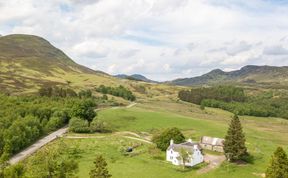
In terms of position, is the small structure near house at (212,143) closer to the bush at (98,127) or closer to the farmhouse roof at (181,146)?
the farmhouse roof at (181,146)

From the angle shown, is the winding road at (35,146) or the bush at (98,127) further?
the bush at (98,127)

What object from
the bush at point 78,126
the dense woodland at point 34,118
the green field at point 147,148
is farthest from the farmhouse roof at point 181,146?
the bush at point 78,126

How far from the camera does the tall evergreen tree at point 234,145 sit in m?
84.9

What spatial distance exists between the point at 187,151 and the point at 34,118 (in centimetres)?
5211

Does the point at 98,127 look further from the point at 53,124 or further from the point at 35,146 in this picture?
the point at 35,146

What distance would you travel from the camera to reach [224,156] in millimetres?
93188

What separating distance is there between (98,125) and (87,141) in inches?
665

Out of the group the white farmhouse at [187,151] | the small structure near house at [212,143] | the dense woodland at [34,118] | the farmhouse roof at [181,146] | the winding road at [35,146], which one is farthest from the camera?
the small structure near house at [212,143]

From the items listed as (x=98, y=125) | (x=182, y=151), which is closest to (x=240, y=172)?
(x=182, y=151)

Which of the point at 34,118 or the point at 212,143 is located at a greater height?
the point at 34,118

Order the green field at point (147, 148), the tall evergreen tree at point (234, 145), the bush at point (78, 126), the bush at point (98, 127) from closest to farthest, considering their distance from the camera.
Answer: the green field at point (147, 148)
the tall evergreen tree at point (234, 145)
the bush at point (78, 126)
the bush at point (98, 127)

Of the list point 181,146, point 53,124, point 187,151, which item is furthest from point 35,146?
point 187,151

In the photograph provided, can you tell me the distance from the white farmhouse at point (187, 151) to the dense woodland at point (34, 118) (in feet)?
121

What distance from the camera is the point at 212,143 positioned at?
10012cm
